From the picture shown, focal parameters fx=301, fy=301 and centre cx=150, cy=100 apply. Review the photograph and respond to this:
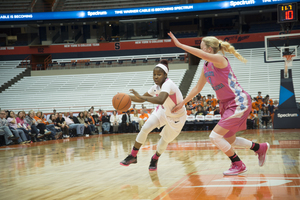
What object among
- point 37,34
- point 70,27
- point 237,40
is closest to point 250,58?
point 237,40

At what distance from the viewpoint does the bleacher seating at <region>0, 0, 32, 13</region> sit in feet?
101

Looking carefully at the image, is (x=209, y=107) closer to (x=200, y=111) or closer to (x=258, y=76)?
(x=200, y=111)

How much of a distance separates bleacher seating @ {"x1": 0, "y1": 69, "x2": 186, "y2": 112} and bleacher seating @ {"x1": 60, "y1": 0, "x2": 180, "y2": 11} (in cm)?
894

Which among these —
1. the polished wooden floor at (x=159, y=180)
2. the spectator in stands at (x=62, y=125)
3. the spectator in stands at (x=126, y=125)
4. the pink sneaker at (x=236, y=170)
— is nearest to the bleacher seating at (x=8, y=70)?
the spectator in stands at (x=62, y=125)

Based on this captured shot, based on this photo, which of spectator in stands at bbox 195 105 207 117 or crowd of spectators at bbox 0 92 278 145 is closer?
crowd of spectators at bbox 0 92 278 145

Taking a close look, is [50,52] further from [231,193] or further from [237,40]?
[231,193]

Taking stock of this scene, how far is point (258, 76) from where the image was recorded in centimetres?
2248

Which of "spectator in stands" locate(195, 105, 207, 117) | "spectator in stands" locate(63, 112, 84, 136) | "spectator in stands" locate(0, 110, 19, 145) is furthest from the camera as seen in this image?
"spectator in stands" locate(195, 105, 207, 117)

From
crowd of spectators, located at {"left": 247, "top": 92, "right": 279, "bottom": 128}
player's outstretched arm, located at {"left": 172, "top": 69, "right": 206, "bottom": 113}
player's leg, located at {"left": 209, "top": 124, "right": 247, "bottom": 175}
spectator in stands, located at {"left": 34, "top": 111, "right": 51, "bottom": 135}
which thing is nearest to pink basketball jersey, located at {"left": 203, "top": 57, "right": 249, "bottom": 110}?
player's outstretched arm, located at {"left": 172, "top": 69, "right": 206, "bottom": 113}

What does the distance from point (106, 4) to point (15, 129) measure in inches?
917

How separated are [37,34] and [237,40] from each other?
20205 millimetres

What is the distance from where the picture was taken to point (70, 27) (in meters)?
32.4

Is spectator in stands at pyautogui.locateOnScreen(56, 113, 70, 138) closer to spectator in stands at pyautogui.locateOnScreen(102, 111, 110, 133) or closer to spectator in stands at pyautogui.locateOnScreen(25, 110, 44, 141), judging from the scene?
spectator in stands at pyautogui.locateOnScreen(25, 110, 44, 141)

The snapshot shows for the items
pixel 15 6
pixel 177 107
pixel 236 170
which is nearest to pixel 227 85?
pixel 177 107
